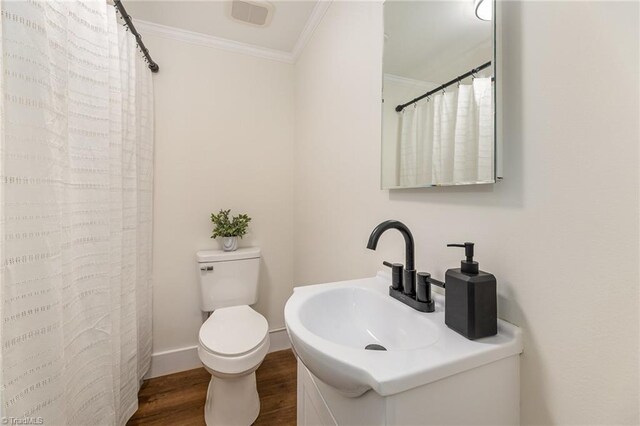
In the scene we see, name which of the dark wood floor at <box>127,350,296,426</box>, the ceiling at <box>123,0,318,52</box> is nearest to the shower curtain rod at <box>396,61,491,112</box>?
the ceiling at <box>123,0,318,52</box>

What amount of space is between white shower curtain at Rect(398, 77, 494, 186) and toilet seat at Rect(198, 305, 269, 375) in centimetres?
104

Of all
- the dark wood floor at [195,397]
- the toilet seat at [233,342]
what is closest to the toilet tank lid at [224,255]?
the toilet seat at [233,342]

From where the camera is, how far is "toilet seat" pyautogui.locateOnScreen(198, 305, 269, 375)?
49.1 inches

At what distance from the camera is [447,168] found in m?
0.76

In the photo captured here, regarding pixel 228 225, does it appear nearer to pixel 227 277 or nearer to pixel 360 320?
pixel 227 277

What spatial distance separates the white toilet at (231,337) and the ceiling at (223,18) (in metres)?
1.48

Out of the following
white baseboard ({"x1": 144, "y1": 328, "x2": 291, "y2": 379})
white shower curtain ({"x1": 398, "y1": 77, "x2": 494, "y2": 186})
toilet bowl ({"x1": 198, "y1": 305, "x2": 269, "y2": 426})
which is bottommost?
white baseboard ({"x1": 144, "y1": 328, "x2": 291, "y2": 379})

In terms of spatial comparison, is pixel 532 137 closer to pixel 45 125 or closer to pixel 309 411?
pixel 309 411

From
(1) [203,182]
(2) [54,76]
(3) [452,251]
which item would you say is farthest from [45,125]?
(3) [452,251]

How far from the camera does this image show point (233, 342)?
1.33 meters

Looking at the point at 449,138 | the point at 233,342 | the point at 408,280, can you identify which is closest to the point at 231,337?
the point at 233,342

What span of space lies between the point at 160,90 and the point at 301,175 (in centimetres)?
108

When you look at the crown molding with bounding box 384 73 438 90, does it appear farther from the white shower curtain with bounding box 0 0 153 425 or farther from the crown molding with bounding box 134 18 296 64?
the crown molding with bounding box 134 18 296 64

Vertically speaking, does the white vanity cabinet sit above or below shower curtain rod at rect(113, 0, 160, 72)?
below
